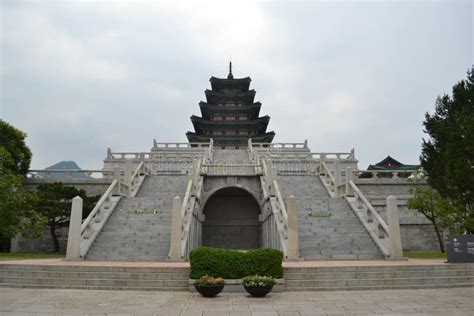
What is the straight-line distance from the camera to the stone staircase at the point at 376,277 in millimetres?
11033

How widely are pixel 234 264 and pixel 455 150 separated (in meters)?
9.97

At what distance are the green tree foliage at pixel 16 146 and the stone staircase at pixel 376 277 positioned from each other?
2192 centimetres

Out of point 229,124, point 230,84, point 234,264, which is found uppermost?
point 230,84

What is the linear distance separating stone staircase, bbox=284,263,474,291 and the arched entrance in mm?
16315

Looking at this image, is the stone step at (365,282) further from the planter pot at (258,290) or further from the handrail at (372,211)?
the handrail at (372,211)

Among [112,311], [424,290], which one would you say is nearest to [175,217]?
[112,311]

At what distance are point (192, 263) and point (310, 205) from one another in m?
9.93

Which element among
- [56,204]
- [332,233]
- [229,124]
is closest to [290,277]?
[332,233]

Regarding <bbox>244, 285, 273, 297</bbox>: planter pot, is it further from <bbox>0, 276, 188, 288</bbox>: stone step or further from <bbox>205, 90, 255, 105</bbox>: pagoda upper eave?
<bbox>205, 90, 255, 105</bbox>: pagoda upper eave

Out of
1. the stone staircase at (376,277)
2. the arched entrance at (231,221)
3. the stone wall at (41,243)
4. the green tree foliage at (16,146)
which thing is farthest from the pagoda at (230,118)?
the stone staircase at (376,277)

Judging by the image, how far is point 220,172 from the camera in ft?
79.5

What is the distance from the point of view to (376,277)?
1133 cm

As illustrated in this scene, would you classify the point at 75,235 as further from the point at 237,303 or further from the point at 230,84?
the point at 230,84

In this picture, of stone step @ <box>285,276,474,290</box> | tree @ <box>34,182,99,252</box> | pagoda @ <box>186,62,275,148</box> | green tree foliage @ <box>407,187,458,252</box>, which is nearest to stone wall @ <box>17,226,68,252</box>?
tree @ <box>34,182,99,252</box>
